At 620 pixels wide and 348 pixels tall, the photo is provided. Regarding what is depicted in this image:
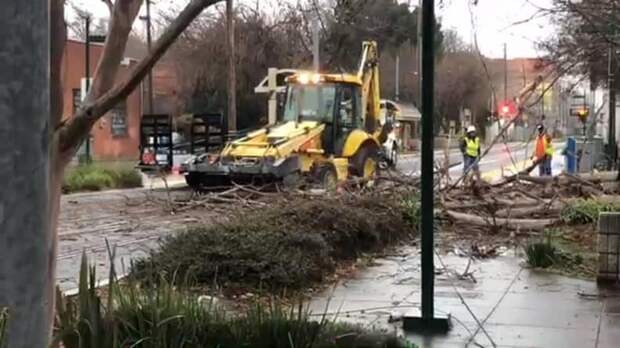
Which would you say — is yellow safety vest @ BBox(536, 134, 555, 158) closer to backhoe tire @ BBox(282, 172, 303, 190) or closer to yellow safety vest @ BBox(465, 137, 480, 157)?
yellow safety vest @ BBox(465, 137, 480, 157)

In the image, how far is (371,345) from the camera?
607 cm

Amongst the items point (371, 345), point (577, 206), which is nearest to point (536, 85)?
point (577, 206)

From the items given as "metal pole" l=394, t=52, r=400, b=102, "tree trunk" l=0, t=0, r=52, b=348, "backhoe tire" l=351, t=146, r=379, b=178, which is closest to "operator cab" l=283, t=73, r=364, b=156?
"backhoe tire" l=351, t=146, r=379, b=178

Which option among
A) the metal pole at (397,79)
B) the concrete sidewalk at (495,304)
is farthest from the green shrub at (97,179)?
the metal pole at (397,79)

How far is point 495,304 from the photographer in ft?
29.7

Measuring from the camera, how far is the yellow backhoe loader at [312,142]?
922 inches

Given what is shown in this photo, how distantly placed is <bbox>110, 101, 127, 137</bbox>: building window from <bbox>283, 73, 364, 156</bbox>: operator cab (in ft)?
92.0

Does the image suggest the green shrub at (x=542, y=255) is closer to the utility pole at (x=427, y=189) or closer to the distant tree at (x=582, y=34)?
the distant tree at (x=582, y=34)

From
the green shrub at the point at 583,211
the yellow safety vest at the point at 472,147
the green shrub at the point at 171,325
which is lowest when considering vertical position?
the green shrub at the point at 583,211

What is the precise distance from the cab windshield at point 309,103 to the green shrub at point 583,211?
11.0 metres

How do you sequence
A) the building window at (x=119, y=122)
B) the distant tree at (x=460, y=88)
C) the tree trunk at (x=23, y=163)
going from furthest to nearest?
the building window at (x=119, y=122)
the distant tree at (x=460, y=88)
the tree trunk at (x=23, y=163)

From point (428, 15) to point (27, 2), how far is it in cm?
526

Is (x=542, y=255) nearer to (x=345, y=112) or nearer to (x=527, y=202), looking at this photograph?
(x=527, y=202)

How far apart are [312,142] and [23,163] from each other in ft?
71.5
